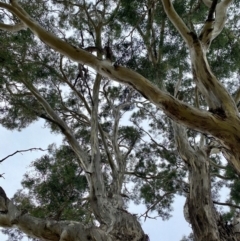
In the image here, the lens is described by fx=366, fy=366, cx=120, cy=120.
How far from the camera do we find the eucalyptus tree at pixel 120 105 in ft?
12.2

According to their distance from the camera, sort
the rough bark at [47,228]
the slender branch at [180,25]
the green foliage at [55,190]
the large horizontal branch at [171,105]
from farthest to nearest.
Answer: the green foliage at [55,190] → the slender branch at [180,25] → the rough bark at [47,228] → the large horizontal branch at [171,105]

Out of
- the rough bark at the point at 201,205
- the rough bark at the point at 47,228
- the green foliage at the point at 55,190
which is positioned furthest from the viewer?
the green foliage at the point at 55,190

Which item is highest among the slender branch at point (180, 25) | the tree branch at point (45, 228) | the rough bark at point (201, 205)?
the slender branch at point (180, 25)

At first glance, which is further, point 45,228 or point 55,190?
point 55,190

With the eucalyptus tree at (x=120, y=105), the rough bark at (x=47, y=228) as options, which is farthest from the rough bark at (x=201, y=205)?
the rough bark at (x=47, y=228)

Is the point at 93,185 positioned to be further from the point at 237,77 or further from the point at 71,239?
the point at 237,77

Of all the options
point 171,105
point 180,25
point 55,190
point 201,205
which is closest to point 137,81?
point 171,105

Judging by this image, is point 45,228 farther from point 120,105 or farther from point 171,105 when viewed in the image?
point 120,105

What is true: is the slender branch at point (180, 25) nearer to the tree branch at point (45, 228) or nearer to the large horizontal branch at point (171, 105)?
the large horizontal branch at point (171, 105)

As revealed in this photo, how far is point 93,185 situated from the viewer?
4715 mm

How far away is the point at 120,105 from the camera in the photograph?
7.31m

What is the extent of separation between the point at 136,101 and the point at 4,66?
299cm

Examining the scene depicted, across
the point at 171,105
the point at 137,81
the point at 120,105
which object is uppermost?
the point at 120,105

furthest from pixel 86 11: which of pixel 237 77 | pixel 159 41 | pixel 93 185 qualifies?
pixel 93 185
